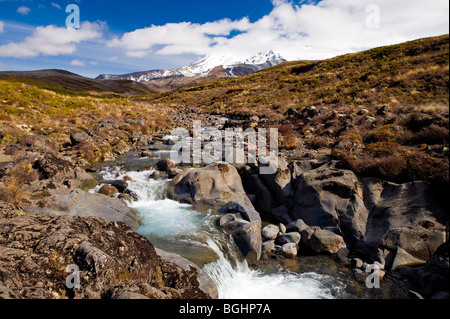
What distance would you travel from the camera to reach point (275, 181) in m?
11.6

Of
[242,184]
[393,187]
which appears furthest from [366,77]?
[242,184]

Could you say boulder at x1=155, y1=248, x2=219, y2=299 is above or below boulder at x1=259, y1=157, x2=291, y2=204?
below

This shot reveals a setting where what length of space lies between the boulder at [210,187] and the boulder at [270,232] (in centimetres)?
217

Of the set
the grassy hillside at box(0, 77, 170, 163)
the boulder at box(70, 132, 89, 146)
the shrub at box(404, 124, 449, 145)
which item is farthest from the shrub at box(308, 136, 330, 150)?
the boulder at box(70, 132, 89, 146)

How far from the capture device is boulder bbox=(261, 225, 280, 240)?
8.84m

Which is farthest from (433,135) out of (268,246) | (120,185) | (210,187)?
(120,185)

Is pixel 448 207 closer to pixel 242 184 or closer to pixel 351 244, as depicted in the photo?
pixel 351 244

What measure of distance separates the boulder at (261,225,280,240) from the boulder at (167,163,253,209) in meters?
2.17

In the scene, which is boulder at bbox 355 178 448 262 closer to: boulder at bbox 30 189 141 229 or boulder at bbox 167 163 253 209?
boulder at bbox 167 163 253 209

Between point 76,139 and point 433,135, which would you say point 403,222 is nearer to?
point 433,135

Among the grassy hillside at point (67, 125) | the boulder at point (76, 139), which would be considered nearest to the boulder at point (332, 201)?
the grassy hillside at point (67, 125)

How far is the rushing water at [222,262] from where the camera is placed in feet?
21.2

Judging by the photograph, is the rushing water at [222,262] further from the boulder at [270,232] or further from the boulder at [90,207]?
the boulder at [270,232]
